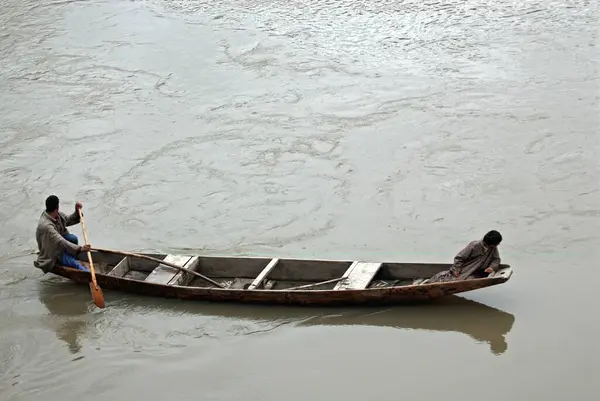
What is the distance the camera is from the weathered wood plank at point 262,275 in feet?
28.5

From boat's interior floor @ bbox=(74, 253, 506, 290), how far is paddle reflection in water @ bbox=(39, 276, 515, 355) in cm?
28

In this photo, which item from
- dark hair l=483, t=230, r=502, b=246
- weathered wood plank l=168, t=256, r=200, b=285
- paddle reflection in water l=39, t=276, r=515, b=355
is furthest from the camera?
weathered wood plank l=168, t=256, r=200, b=285

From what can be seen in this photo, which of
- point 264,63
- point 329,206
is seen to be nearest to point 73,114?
point 264,63

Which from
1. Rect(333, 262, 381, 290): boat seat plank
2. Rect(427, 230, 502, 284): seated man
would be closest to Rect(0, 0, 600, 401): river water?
Rect(333, 262, 381, 290): boat seat plank

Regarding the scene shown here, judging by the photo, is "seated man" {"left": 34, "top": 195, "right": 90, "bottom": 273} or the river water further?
"seated man" {"left": 34, "top": 195, "right": 90, "bottom": 273}

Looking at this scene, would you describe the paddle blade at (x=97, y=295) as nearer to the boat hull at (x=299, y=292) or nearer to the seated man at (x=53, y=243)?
the boat hull at (x=299, y=292)

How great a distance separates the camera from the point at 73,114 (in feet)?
47.0

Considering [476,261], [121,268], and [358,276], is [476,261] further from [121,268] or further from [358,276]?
[121,268]

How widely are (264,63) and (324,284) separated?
739 cm

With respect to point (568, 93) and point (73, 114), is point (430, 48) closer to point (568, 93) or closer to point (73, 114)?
point (568, 93)

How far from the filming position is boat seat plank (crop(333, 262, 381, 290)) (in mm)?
8508

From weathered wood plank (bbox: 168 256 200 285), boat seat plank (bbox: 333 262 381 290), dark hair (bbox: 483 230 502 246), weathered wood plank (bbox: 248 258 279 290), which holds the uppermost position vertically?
dark hair (bbox: 483 230 502 246)

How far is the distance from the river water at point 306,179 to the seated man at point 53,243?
0.45 metres

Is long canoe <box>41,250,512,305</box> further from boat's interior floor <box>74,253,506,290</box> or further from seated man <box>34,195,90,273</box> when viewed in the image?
seated man <box>34,195,90,273</box>
